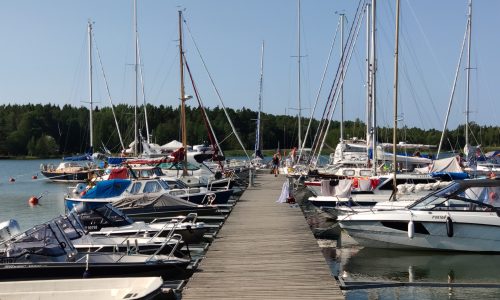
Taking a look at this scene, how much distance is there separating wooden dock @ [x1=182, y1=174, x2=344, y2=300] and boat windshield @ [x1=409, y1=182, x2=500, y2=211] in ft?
11.5

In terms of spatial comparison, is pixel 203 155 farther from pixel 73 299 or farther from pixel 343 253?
pixel 73 299

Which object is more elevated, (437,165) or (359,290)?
(437,165)

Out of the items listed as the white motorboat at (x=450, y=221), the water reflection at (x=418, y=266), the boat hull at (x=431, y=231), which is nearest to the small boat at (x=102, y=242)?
the water reflection at (x=418, y=266)

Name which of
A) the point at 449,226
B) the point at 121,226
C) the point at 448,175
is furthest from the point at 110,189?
the point at 448,175

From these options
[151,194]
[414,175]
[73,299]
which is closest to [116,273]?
[73,299]

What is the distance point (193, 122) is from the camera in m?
129

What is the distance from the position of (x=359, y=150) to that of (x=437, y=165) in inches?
496

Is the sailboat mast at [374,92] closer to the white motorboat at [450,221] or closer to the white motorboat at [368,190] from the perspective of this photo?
the white motorboat at [368,190]

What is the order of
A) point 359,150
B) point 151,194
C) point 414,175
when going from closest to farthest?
point 151,194
point 414,175
point 359,150

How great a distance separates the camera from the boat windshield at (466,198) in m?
17.6

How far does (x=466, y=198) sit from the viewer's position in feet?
58.0

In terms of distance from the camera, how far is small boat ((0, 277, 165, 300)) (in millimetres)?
11289

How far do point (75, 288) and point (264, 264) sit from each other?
399cm

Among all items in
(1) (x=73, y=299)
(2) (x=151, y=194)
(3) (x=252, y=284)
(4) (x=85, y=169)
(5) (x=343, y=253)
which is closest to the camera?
(1) (x=73, y=299)
